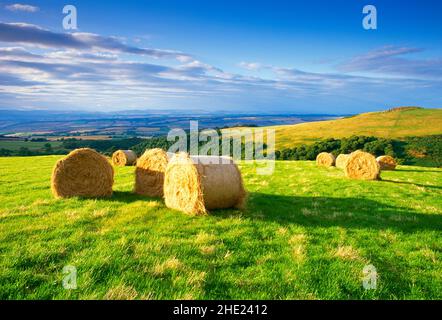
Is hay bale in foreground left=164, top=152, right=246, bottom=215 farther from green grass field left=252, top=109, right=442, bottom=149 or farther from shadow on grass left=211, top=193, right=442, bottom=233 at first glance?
green grass field left=252, top=109, right=442, bottom=149

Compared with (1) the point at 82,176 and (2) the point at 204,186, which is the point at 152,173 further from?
(2) the point at 204,186

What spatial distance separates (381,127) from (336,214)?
9239 centimetres

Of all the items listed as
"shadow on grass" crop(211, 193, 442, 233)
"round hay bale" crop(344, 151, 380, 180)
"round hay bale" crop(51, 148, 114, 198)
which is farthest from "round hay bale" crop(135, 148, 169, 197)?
"round hay bale" crop(344, 151, 380, 180)

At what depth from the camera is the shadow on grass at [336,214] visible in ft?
35.4

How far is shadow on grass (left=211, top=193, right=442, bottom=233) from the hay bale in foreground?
455 millimetres

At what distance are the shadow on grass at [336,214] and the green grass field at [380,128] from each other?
69.1 meters

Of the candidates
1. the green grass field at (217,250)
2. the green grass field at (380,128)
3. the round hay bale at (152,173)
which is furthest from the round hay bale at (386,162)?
the green grass field at (380,128)

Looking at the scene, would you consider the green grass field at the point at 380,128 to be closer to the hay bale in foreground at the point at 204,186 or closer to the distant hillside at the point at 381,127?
the distant hillside at the point at 381,127

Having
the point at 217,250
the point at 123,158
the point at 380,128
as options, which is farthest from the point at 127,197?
the point at 380,128

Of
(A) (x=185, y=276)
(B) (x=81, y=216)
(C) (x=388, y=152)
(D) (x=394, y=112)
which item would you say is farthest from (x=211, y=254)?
(D) (x=394, y=112)

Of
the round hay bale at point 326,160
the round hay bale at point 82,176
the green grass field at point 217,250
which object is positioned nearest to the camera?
the green grass field at point 217,250

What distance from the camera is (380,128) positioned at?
93.9 metres

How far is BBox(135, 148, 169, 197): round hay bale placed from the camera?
581 inches
